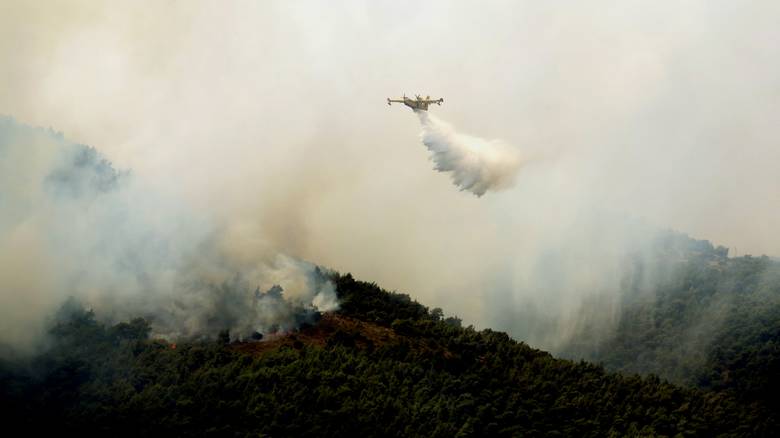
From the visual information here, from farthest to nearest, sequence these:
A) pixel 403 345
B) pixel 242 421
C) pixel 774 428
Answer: pixel 774 428 < pixel 403 345 < pixel 242 421

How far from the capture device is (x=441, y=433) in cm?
10944

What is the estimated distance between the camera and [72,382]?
102m

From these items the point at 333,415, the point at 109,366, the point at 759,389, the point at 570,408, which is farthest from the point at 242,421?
the point at 759,389

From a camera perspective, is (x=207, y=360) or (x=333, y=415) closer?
(x=333, y=415)

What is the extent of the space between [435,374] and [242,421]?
3671cm

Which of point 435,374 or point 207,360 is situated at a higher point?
point 435,374

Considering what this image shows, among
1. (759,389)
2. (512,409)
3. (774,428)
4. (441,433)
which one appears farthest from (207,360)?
(759,389)

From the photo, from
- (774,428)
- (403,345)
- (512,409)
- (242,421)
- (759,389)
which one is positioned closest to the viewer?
(242,421)

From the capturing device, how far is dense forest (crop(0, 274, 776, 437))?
326ft

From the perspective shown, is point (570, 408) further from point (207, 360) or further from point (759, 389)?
point (759, 389)

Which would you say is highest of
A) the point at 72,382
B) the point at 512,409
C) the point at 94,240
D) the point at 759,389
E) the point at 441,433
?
the point at 759,389

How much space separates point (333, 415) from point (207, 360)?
19.5 m

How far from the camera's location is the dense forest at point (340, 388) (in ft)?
326

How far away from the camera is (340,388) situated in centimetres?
11294
